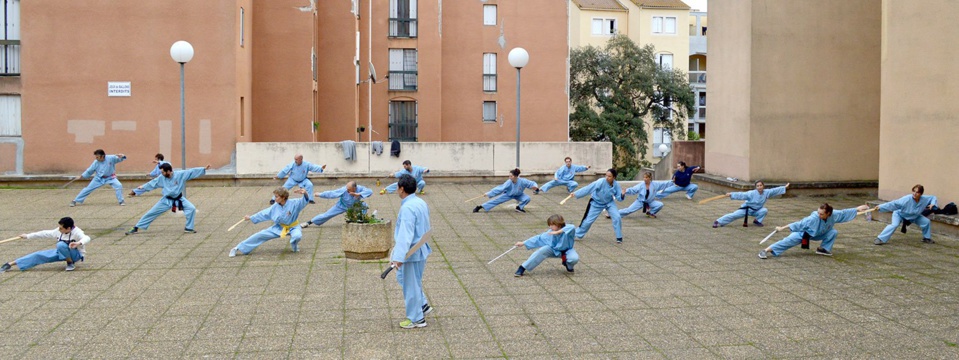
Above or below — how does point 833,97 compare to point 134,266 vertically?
above

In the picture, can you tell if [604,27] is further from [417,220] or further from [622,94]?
[417,220]

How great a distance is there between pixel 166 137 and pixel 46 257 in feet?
45.4

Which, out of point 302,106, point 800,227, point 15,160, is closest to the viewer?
point 800,227

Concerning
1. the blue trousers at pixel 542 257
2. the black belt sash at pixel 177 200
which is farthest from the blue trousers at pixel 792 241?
the black belt sash at pixel 177 200

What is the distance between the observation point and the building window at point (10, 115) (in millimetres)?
24422

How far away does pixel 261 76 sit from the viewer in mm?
28469

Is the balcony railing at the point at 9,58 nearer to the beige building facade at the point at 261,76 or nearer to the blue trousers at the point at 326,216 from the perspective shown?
the beige building facade at the point at 261,76

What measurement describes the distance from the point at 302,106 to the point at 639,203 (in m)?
14.7

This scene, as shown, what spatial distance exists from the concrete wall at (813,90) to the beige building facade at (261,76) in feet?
38.2

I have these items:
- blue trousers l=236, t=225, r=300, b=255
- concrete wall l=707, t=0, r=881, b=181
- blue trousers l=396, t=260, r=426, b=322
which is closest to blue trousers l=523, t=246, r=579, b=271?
blue trousers l=396, t=260, r=426, b=322

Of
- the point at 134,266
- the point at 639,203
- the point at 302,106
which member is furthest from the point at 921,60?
the point at 302,106

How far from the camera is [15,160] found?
2438 cm

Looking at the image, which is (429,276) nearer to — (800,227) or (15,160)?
(800,227)

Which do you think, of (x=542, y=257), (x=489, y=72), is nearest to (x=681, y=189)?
(x=542, y=257)
